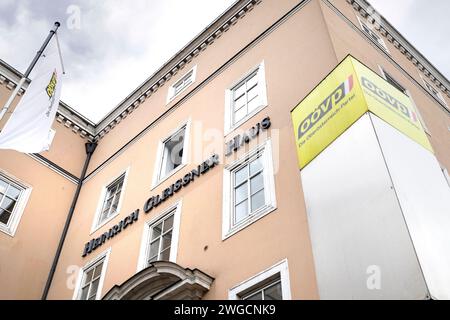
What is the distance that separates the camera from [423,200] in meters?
7.77

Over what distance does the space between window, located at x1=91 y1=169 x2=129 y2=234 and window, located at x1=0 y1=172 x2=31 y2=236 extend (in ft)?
8.64

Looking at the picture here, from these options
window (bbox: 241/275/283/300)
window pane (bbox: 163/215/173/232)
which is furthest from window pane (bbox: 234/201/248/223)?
window pane (bbox: 163/215/173/232)

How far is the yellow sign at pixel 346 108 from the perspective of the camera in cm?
895

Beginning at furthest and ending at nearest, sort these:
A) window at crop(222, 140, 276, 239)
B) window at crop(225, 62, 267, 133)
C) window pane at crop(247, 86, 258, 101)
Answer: window pane at crop(247, 86, 258, 101) → window at crop(225, 62, 267, 133) → window at crop(222, 140, 276, 239)

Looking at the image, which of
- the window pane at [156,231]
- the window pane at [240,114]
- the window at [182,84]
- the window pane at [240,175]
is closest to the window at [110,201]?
the window pane at [156,231]

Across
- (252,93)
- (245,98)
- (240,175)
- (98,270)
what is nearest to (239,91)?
(245,98)

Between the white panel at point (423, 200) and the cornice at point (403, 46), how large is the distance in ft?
32.1

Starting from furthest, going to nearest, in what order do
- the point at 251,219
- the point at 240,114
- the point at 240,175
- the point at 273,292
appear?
the point at 240,114, the point at 240,175, the point at 251,219, the point at 273,292

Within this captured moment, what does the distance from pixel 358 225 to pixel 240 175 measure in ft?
16.8

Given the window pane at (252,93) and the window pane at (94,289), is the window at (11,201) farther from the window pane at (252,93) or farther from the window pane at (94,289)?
the window pane at (252,93)

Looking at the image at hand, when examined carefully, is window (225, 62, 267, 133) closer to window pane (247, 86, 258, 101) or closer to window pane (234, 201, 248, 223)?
window pane (247, 86, 258, 101)

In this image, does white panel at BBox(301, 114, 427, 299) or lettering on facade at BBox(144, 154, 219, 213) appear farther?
lettering on facade at BBox(144, 154, 219, 213)

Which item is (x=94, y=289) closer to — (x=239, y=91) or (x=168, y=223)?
(x=168, y=223)

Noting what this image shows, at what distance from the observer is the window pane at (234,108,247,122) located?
45.5 feet
